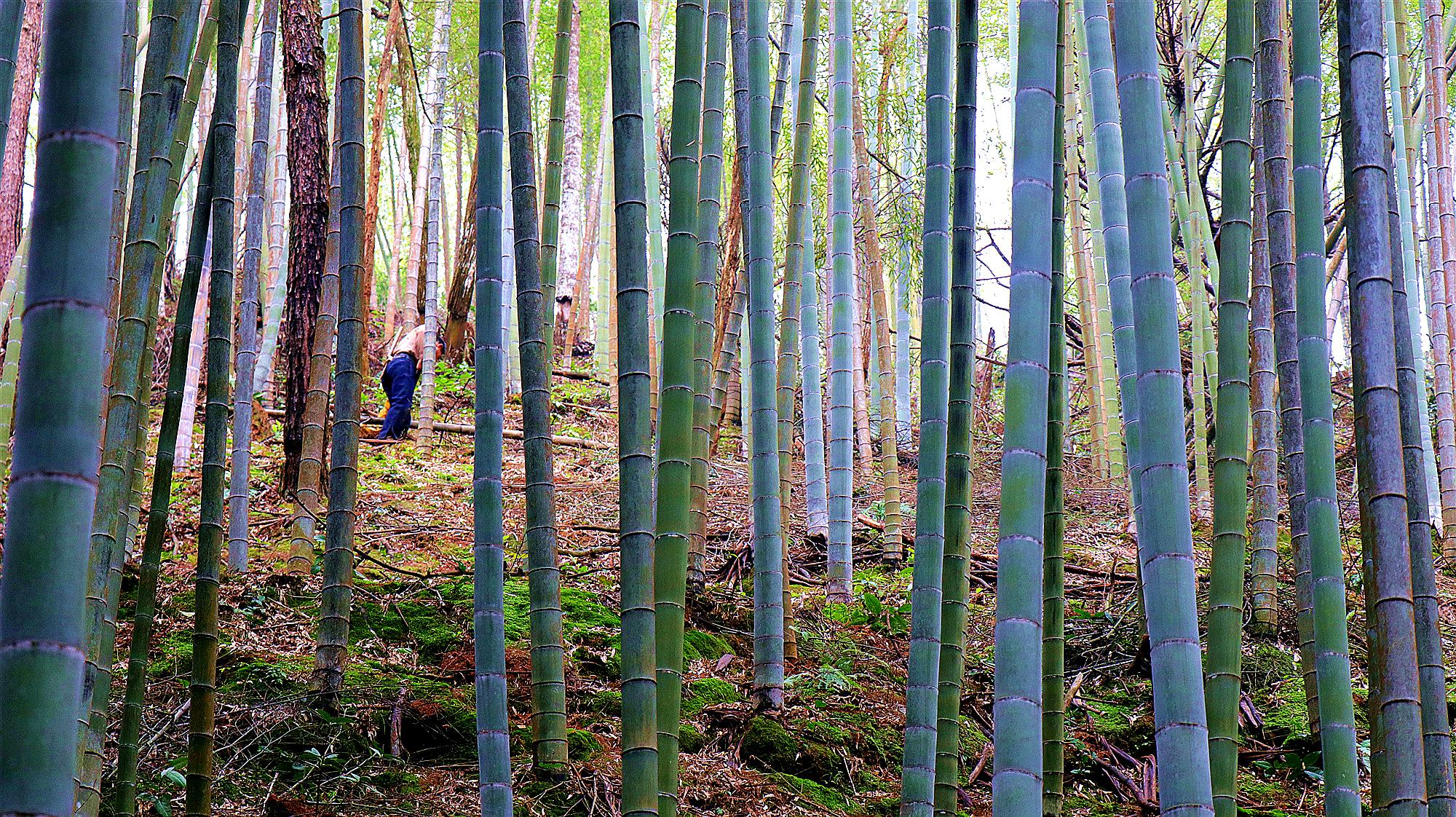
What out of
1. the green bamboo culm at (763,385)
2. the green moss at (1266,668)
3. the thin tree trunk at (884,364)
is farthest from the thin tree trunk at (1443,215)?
the green bamboo culm at (763,385)

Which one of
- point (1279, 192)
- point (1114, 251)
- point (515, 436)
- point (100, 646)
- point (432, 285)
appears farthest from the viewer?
point (432, 285)

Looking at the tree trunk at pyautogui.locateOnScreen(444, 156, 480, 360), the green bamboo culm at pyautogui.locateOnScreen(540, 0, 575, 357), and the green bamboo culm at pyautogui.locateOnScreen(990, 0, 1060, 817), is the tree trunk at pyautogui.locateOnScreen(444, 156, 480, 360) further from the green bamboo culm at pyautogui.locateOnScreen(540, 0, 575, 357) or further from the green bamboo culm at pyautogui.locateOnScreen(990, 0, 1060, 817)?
the green bamboo culm at pyautogui.locateOnScreen(990, 0, 1060, 817)

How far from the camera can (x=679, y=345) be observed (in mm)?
1438

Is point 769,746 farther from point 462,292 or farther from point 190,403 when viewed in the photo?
point 462,292

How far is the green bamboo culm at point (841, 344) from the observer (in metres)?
3.64

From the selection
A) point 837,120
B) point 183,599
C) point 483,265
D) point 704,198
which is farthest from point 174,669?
point 837,120

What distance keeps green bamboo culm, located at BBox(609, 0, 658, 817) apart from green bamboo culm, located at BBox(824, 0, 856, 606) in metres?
2.16

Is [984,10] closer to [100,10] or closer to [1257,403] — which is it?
[1257,403]

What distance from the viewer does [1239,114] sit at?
1584mm

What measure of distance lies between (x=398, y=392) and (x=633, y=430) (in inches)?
217

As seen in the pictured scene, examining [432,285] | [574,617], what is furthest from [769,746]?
[432,285]

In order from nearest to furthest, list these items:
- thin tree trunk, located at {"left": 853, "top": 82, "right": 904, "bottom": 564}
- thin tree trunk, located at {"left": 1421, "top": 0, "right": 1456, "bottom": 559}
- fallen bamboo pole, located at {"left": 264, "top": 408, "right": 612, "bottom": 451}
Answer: thin tree trunk, located at {"left": 853, "top": 82, "right": 904, "bottom": 564}, thin tree trunk, located at {"left": 1421, "top": 0, "right": 1456, "bottom": 559}, fallen bamboo pole, located at {"left": 264, "top": 408, "right": 612, "bottom": 451}

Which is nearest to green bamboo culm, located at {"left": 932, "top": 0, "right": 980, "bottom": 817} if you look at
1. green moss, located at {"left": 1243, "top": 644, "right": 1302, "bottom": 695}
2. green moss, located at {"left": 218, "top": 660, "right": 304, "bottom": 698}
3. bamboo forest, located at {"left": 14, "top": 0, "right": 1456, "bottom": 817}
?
bamboo forest, located at {"left": 14, "top": 0, "right": 1456, "bottom": 817}

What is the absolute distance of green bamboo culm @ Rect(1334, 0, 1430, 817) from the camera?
1335 millimetres
